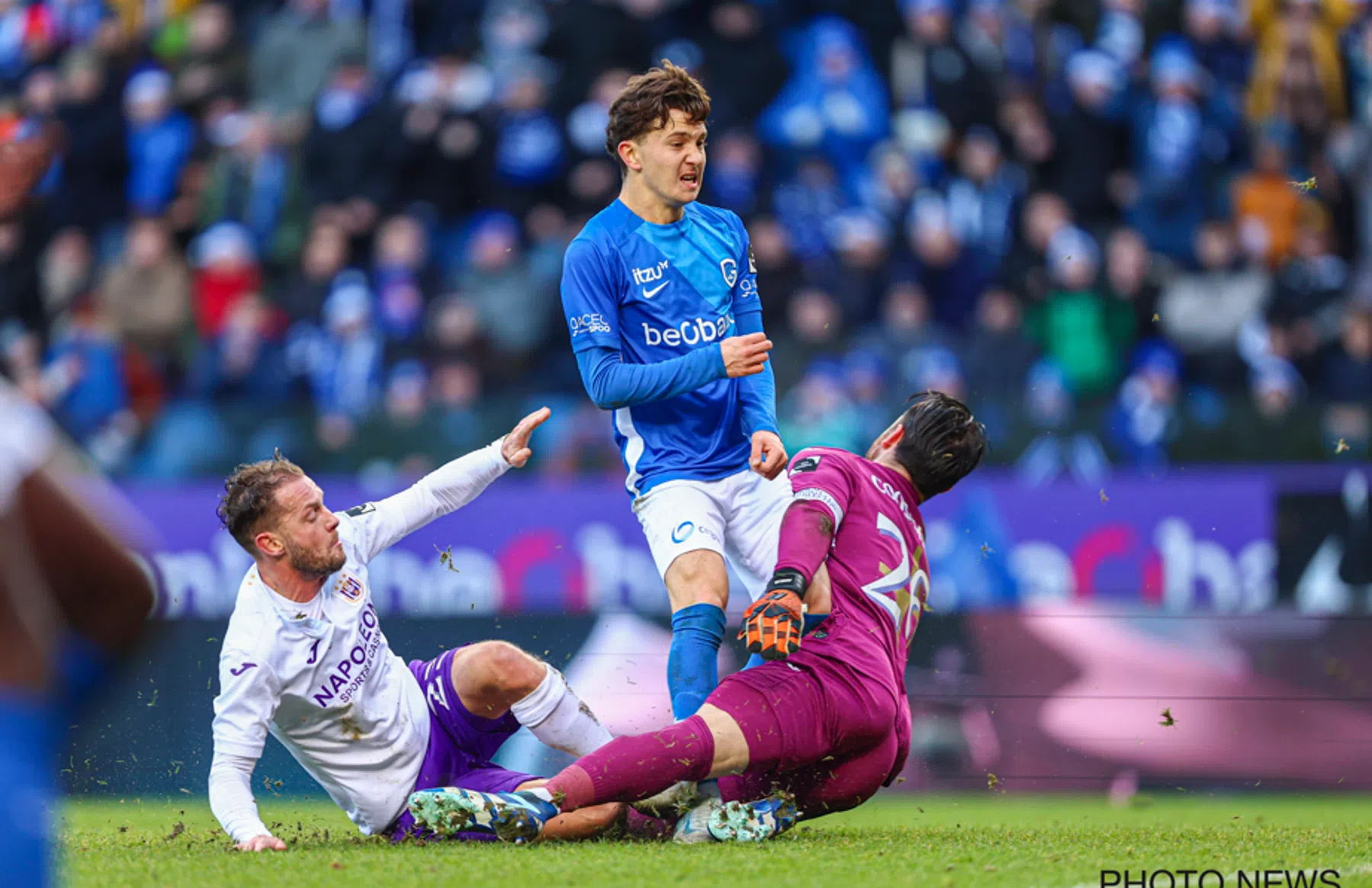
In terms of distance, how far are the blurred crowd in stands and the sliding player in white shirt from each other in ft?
11.1

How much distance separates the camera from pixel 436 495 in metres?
5.33

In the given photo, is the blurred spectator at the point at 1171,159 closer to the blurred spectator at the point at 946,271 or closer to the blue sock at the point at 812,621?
the blurred spectator at the point at 946,271

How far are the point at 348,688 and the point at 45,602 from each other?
2.92 m

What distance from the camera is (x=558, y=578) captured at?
8.13 meters

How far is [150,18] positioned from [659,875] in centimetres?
1104

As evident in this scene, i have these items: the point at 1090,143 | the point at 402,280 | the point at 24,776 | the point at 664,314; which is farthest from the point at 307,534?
the point at 1090,143

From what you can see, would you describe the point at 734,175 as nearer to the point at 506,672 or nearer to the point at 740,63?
the point at 740,63

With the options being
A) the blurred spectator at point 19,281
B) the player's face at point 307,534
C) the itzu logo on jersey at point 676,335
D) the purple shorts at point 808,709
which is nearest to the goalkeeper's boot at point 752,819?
the purple shorts at point 808,709

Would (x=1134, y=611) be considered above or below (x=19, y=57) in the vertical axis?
below

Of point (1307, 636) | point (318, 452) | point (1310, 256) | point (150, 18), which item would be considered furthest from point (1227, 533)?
point (150, 18)

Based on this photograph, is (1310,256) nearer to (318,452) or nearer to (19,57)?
(318,452)

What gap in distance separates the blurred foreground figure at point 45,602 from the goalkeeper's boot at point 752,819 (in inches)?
120

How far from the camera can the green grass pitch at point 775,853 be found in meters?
3.97

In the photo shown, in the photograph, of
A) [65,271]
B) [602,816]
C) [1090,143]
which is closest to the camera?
[602,816]
